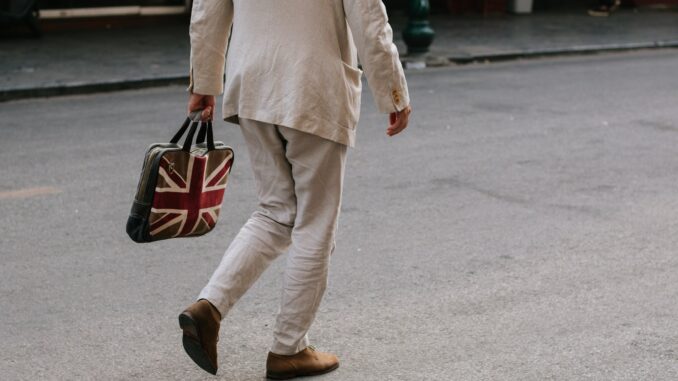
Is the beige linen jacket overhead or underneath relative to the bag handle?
overhead

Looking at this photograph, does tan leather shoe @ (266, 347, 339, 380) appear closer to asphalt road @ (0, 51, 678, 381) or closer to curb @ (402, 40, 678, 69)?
asphalt road @ (0, 51, 678, 381)

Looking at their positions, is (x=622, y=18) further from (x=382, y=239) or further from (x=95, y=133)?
(x=382, y=239)

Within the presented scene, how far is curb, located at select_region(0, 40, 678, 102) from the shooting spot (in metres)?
11.6

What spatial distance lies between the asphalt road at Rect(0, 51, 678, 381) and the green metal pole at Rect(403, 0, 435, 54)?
14.8ft

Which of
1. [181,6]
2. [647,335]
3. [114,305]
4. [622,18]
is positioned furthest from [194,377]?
[622,18]

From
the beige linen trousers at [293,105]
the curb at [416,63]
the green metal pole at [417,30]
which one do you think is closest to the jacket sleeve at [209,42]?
the beige linen trousers at [293,105]

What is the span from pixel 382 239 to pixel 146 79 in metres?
6.82

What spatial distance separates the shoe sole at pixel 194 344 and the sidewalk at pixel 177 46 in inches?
321

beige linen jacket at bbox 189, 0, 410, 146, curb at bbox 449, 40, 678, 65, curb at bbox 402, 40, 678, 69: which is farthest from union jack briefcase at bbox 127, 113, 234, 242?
curb at bbox 449, 40, 678, 65

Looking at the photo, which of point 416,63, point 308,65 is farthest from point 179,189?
point 416,63

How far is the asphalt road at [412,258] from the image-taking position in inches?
175

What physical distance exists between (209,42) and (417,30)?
10.6m

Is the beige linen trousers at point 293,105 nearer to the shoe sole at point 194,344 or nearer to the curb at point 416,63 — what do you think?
the shoe sole at point 194,344

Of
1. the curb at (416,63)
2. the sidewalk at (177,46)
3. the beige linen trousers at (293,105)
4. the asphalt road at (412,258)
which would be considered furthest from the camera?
the sidewalk at (177,46)
